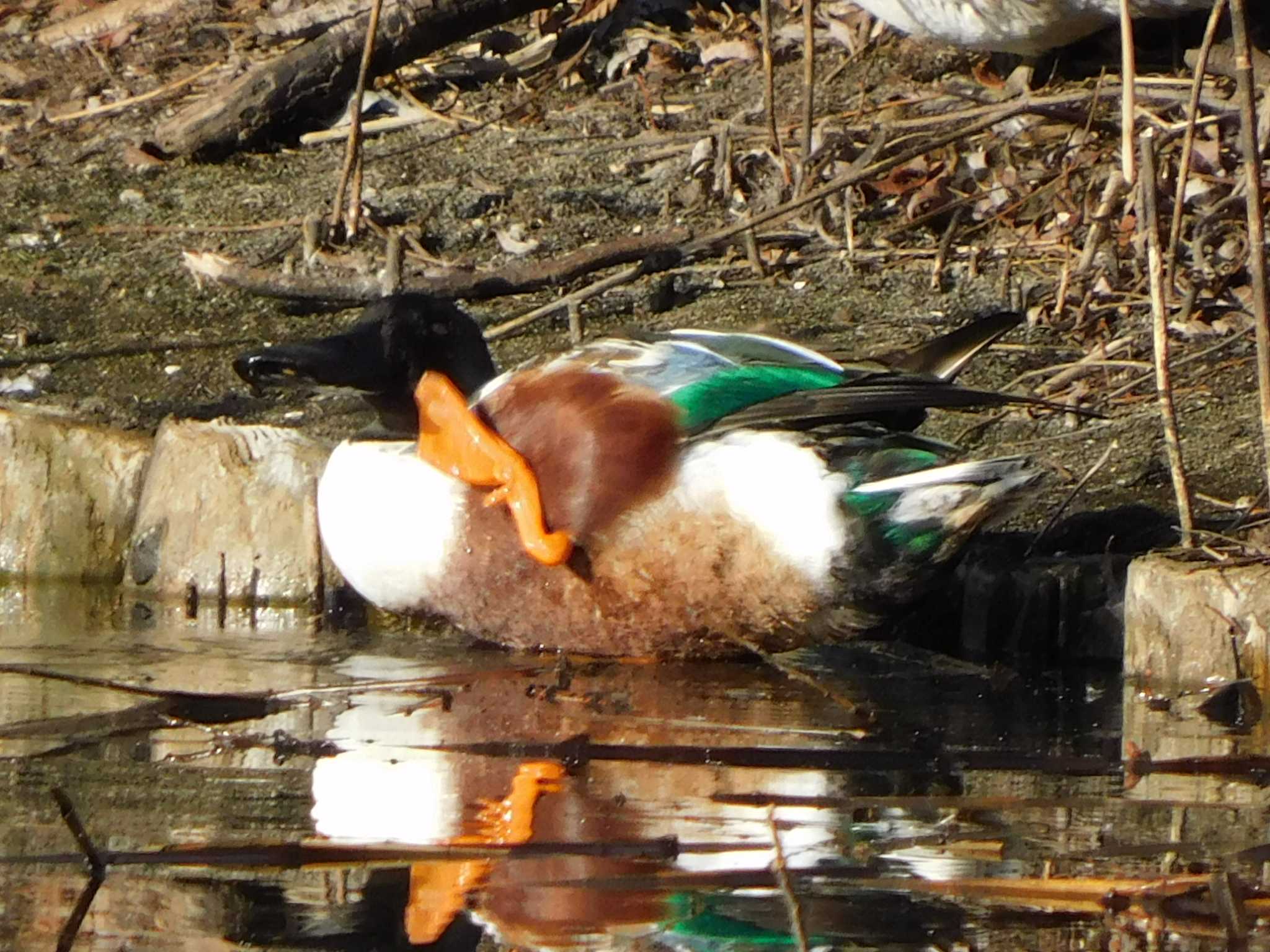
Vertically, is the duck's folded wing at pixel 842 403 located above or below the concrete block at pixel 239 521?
above

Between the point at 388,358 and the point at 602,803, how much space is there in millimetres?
1740

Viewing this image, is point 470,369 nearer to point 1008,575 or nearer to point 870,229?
point 1008,575

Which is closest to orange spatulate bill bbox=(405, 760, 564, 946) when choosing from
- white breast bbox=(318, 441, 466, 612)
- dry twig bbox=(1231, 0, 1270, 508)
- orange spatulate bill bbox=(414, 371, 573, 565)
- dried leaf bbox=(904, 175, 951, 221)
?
orange spatulate bill bbox=(414, 371, 573, 565)

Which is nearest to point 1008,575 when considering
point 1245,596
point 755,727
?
point 1245,596

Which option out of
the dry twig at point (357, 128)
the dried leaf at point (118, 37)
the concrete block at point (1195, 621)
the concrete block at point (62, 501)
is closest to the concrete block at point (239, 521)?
the concrete block at point (62, 501)

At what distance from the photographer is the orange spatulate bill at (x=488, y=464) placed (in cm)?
385

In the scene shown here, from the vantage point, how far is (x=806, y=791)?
2938mm

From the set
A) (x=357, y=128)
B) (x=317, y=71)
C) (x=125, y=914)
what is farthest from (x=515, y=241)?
(x=125, y=914)

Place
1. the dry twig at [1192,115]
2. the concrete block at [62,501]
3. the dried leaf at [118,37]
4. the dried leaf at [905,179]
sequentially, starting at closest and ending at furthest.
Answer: the dry twig at [1192,115] → the concrete block at [62,501] → the dried leaf at [905,179] → the dried leaf at [118,37]

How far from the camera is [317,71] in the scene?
6965 millimetres

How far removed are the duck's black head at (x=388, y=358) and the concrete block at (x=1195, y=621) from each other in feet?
5.03

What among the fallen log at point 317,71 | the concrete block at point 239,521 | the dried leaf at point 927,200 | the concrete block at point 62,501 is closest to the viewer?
the concrete block at point 239,521

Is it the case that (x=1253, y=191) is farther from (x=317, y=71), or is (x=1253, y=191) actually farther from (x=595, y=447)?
(x=317, y=71)

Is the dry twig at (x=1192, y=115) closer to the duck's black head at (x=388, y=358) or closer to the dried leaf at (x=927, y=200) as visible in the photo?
the duck's black head at (x=388, y=358)
